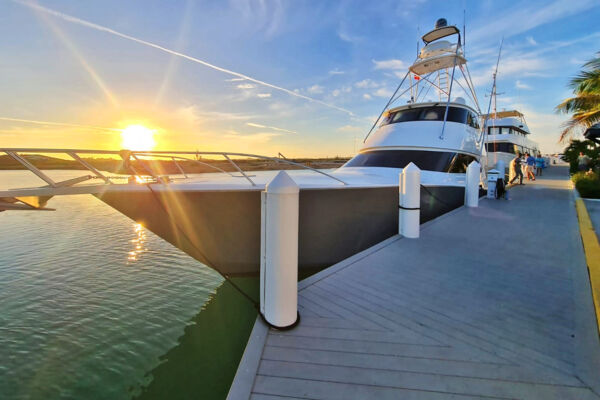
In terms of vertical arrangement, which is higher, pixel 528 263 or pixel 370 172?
pixel 370 172

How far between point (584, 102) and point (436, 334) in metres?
18.4

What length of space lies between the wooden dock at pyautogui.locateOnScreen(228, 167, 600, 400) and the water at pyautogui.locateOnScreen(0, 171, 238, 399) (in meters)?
1.26

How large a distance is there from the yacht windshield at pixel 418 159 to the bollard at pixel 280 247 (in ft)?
18.5

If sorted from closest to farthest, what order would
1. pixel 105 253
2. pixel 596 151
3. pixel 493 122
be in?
pixel 105 253, pixel 596 151, pixel 493 122

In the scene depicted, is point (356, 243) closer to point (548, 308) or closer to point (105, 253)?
point (548, 308)

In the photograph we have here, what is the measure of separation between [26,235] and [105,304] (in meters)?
6.54

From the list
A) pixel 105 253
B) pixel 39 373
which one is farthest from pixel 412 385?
pixel 105 253

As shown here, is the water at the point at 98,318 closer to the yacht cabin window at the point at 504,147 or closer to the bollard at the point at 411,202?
the bollard at the point at 411,202

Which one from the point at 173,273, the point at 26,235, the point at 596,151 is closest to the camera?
the point at 173,273

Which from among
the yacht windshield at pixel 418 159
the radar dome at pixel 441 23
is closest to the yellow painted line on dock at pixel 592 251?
the yacht windshield at pixel 418 159

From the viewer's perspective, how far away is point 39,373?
120 inches

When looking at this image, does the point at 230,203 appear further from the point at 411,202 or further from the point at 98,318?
the point at 411,202

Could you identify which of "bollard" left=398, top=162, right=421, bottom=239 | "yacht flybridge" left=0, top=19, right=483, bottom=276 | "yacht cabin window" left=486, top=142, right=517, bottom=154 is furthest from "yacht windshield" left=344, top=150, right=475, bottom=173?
"yacht cabin window" left=486, top=142, right=517, bottom=154

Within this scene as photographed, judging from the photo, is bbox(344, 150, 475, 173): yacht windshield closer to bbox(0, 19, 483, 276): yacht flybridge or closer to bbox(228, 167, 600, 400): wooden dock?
bbox(0, 19, 483, 276): yacht flybridge
